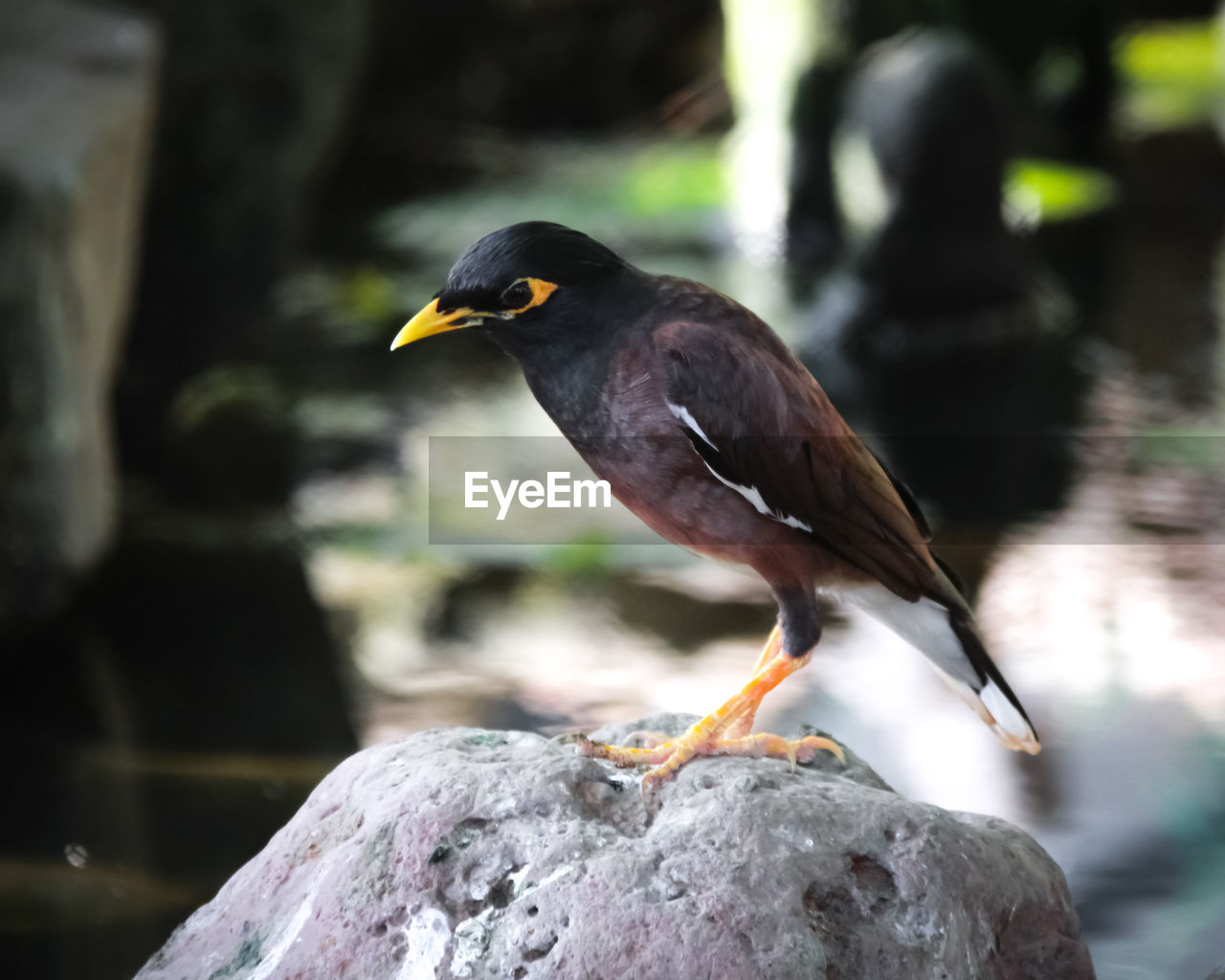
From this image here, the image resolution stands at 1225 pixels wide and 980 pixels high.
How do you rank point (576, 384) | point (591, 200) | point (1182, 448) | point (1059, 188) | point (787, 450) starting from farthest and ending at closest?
1. point (1059, 188)
2. point (591, 200)
3. point (1182, 448)
4. point (787, 450)
5. point (576, 384)

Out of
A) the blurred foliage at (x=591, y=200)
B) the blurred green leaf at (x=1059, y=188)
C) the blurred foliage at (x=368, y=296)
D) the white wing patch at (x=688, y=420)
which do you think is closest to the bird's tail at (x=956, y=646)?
the white wing patch at (x=688, y=420)

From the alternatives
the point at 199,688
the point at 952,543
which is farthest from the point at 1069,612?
the point at 199,688

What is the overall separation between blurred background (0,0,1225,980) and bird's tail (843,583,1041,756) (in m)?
0.79

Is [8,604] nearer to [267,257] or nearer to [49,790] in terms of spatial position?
[49,790]

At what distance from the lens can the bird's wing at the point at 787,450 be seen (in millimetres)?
2137

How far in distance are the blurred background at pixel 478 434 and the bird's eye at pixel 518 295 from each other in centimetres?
186

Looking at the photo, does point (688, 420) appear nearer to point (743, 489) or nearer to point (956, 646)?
point (743, 489)

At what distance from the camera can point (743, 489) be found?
2205 mm

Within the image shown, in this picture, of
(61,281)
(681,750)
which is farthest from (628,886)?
(61,281)

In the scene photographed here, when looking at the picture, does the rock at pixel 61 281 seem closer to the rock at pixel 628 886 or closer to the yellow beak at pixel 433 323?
the rock at pixel 628 886

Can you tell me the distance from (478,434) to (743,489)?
3.56 meters

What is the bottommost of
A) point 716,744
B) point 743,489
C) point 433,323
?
point 716,744

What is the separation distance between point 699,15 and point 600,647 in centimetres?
735

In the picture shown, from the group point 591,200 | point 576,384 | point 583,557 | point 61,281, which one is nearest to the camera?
point 576,384
